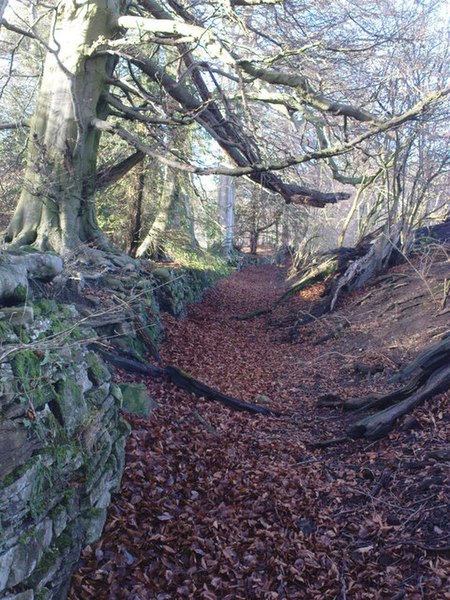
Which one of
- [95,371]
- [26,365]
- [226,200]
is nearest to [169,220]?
[95,371]

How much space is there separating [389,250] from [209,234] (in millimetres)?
4818

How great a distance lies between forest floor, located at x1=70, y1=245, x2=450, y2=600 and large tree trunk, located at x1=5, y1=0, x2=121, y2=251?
3.48 m

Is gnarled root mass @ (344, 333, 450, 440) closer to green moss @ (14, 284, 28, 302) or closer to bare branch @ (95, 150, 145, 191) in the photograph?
green moss @ (14, 284, 28, 302)

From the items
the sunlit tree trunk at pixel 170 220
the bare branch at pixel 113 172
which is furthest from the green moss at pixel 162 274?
the bare branch at pixel 113 172

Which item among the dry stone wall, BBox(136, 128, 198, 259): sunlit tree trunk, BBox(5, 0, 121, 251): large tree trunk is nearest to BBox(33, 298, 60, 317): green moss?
the dry stone wall

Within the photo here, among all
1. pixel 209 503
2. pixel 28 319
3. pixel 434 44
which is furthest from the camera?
pixel 434 44

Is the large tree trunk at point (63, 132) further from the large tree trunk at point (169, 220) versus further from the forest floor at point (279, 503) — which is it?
the large tree trunk at point (169, 220)

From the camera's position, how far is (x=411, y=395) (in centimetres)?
616

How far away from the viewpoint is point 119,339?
7.34m

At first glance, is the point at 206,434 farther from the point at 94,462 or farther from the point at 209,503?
the point at 94,462

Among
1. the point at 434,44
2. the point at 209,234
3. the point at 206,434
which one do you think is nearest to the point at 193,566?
the point at 206,434

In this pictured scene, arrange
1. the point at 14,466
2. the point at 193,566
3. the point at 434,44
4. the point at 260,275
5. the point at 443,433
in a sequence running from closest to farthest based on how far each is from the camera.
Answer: the point at 14,466 < the point at 193,566 < the point at 443,433 < the point at 434,44 < the point at 260,275

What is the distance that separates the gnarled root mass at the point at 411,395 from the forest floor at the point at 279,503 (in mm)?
109

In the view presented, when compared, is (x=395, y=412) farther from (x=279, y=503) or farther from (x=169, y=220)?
(x=169, y=220)
